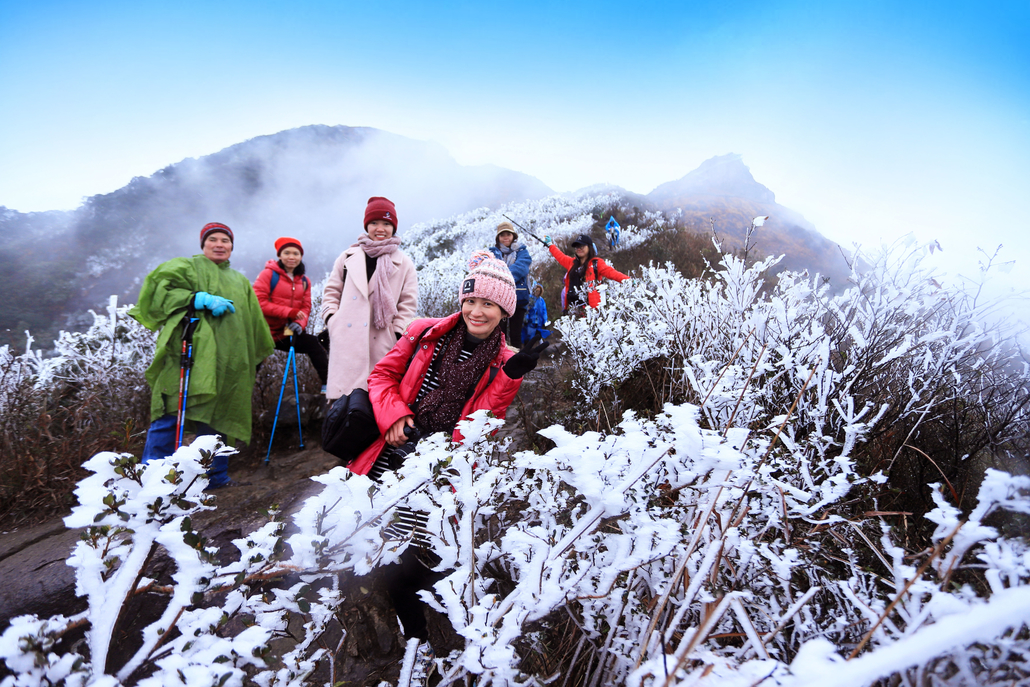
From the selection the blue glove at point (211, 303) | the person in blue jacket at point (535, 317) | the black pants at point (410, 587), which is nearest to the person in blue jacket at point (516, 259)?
the person in blue jacket at point (535, 317)

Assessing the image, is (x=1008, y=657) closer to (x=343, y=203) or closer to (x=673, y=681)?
(x=673, y=681)

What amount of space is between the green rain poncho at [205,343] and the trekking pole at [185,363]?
0.03 m

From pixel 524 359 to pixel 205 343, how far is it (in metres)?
2.67

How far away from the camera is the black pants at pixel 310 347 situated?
4.16 meters

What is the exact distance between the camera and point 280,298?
4.10 metres

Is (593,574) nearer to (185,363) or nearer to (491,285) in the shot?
(491,285)

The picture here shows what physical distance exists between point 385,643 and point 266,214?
3581 cm

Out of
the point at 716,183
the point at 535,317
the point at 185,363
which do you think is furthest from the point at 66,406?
the point at 716,183

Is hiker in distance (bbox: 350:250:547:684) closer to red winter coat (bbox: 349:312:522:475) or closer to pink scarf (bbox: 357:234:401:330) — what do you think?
red winter coat (bbox: 349:312:522:475)

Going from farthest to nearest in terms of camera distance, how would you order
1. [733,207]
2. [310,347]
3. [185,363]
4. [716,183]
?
[716,183] → [733,207] → [310,347] → [185,363]

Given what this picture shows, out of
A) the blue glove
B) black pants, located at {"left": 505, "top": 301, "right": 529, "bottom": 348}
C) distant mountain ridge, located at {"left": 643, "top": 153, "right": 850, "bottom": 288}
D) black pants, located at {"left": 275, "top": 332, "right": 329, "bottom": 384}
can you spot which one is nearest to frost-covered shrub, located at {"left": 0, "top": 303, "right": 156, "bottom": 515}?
the blue glove

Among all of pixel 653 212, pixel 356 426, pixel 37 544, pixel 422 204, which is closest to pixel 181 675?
pixel 356 426

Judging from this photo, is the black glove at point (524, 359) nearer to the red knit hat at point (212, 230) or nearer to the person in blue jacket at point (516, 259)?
the red knit hat at point (212, 230)

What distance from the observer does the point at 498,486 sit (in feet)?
3.40
